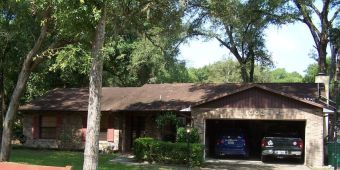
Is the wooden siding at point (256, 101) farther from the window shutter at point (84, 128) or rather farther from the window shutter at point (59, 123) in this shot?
the window shutter at point (59, 123)

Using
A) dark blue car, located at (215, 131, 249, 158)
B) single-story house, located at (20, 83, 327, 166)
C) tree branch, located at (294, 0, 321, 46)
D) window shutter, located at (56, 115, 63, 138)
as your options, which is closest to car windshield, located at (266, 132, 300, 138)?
single-story house, located at (20, 83, 327, 166)

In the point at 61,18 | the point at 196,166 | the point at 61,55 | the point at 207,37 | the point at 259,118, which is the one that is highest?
the point at 207,37

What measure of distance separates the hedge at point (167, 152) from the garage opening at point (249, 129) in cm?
512

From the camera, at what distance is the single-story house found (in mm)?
25188

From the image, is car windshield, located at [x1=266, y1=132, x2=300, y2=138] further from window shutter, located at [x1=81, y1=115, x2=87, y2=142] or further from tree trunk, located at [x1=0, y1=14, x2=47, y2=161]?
tree trunk, located at [x1=0, y1=14, x2=47, y2=161]

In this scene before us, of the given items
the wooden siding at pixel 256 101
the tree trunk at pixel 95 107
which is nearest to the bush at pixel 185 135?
the wooden siding at pixel 256 101

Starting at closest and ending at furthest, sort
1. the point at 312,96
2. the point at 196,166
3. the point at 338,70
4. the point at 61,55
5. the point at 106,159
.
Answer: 1. the point at 61,55
2. the point at 196,166
3. the point at 106,159
4. the point at 312,96
5. the point at 338,70

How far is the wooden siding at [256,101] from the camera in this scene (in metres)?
25.3

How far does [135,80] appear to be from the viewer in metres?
45.3

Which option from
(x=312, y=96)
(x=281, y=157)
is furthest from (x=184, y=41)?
(x=281, y=157)

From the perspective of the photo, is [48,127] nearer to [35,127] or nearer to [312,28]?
[35,127]

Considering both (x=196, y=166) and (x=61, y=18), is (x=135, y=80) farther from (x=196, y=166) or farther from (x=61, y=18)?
(x=61, y=18)

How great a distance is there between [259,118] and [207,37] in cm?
1360

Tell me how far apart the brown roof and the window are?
0.89 metres
